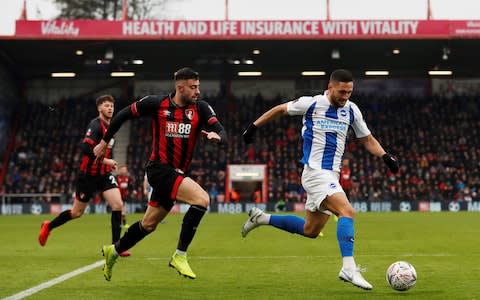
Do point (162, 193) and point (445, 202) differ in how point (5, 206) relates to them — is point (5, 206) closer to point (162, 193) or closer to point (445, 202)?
point (445, 202)

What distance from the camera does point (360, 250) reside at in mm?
12219

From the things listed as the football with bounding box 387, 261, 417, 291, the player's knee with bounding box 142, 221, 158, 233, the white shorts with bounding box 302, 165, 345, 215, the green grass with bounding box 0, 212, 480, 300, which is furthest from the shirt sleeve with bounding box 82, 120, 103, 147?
the football with bounding box 387, 261, 417, 291

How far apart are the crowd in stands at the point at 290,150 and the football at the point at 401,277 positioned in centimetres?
2806

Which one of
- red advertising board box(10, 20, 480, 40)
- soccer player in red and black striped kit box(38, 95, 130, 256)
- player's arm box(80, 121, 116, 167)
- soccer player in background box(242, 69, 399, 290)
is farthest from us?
red advertising board box(10, 20, 480, 40)

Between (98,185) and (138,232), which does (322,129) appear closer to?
(138,232)

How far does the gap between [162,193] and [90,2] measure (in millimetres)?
38249

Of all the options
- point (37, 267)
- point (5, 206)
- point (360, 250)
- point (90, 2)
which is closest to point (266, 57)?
point (90, 2)

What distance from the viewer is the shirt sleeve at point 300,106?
8.18 metres

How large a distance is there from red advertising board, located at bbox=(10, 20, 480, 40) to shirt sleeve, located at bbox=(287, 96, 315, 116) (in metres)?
26.6

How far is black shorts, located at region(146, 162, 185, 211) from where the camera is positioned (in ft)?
25.8

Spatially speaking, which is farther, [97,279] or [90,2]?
[90,2]

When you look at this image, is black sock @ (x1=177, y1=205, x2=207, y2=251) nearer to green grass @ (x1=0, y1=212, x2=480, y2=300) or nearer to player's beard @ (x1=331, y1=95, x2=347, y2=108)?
green grass @ (x1=0, y1=212, x2=480, y2=300)

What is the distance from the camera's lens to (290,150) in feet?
130

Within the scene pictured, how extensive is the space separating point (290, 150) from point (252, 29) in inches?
303
